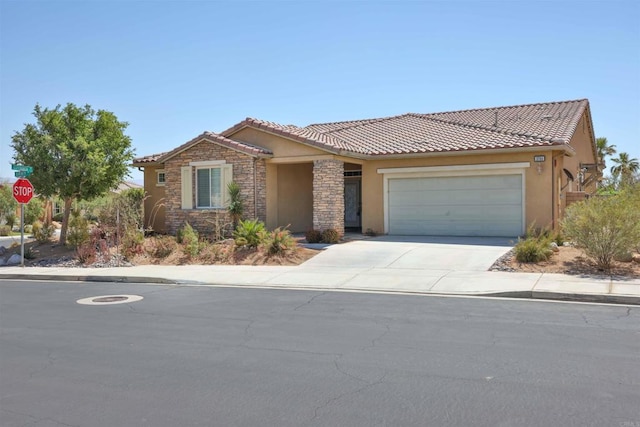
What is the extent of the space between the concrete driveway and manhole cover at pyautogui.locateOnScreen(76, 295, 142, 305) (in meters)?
5.22

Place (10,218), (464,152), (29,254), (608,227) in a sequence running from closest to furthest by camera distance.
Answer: (608,227)
(464,152)
(29,254)
(10,218)

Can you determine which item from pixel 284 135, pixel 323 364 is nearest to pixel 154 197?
pixel 284 135

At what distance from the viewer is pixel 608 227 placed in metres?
12.7

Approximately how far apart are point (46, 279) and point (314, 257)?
7537 mm

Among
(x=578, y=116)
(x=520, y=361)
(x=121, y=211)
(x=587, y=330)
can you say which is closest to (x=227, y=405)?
(x=520, y=361)

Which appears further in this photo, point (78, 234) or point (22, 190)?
point (78, 234)

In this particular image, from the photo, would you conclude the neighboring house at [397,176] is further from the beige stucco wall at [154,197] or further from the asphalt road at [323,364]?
the asphalt road at [323,364]

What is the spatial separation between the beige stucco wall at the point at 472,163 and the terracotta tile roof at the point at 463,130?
1.76 ft

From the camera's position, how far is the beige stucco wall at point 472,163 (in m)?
18.6

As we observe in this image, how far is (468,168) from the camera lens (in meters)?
19.6

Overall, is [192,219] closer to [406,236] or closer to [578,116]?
[406,236]

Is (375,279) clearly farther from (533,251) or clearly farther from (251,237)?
(251,237)

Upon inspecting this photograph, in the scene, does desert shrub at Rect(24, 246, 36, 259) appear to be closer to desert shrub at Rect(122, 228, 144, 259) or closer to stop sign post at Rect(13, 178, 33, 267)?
stop sign post at Rect(13, 178, 33, 267)

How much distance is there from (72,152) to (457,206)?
13.9 metres
